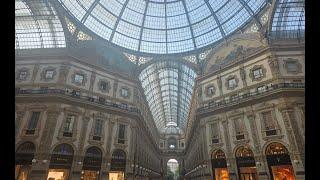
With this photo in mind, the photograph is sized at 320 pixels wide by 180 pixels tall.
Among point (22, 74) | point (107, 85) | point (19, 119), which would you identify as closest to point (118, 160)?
point (107, 85)

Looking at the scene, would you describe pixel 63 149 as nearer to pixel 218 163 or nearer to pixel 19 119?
Answer: pixel 19 119

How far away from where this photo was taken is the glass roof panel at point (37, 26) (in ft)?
119

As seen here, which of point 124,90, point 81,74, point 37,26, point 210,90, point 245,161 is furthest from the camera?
point 124,90

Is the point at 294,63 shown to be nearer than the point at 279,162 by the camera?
No

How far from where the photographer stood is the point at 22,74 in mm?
35531

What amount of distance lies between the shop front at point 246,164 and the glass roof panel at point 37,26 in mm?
33031

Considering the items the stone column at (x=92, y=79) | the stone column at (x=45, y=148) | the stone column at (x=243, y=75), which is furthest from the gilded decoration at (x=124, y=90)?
the stone column at (x=243, y=75)

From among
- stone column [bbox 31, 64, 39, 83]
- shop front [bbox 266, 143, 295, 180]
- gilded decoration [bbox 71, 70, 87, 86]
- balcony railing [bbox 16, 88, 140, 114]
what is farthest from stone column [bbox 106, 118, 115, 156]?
shop front [bbox 266, 143, 295, 180]

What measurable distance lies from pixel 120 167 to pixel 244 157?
733 inches

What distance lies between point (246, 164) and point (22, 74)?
36.4 m
